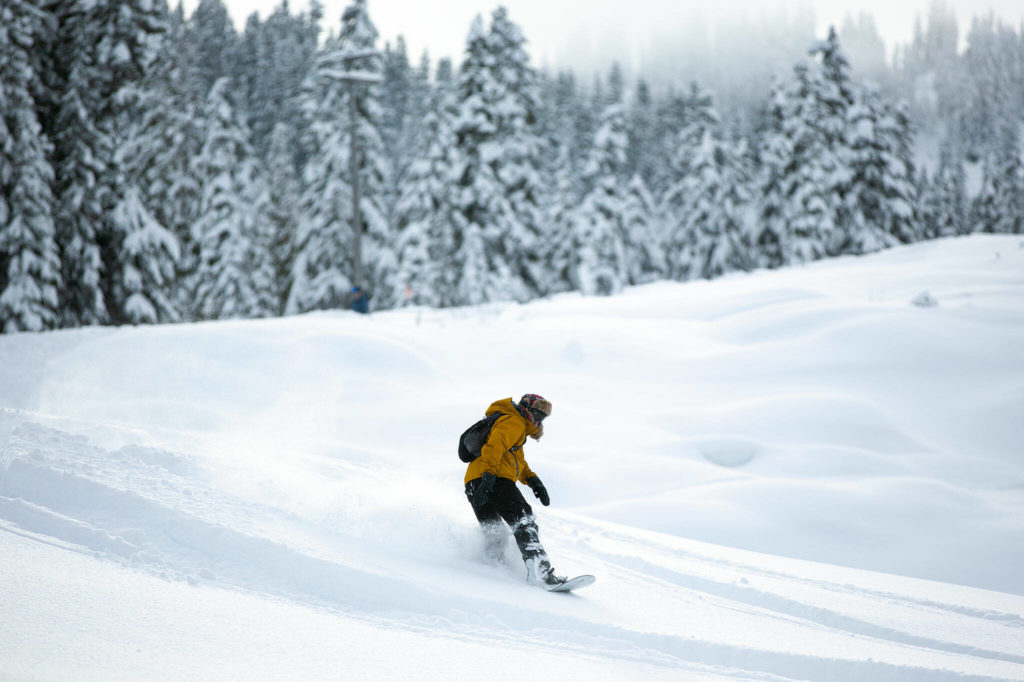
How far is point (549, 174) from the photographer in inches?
1961

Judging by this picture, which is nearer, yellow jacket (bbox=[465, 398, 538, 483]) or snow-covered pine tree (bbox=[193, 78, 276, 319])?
yellow jacket (bbox=[465, 398, 538, 483])

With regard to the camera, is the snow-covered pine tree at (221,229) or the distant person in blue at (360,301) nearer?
the distant person in blue at (360,301)

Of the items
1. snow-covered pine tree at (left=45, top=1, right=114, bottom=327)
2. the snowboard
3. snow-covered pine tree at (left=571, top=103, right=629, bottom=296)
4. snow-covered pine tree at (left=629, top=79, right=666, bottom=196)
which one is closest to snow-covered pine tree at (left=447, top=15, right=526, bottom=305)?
snow-covered pine tree at (left=571, top=103, right=629, bottom=296)

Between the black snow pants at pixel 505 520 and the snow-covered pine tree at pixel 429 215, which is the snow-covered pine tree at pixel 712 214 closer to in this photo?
the snow-covered pine tree at pixel 429 215

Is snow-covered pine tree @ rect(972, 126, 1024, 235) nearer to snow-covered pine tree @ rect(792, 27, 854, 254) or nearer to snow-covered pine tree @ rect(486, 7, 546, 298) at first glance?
snow-covered pine tree @ rect(792, 27, 854, 254)

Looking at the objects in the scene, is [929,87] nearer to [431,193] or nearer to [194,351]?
[431,193]

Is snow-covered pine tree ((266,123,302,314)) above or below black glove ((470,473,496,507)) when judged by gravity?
above

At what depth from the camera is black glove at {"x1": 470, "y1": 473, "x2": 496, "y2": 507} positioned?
517cm

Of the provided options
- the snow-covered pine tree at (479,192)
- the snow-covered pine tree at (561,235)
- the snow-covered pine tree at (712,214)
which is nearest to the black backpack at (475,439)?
the snow-covered pine tree at (479,192)

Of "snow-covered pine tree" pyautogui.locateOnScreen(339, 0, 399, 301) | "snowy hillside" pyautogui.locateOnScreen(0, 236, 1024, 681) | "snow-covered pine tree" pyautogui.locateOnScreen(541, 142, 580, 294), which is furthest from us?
"snow-covered pine tree" pyautogui.locateOnScreen(541, 142, 580, 294)

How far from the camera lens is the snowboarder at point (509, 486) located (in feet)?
16.7

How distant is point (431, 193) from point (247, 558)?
2674cm

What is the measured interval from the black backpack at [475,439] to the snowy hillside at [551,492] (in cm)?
81

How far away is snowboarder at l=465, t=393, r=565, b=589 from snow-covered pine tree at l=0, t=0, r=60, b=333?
1885 cm
